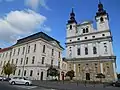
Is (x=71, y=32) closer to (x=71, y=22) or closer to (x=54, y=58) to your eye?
(x=71, y=22)

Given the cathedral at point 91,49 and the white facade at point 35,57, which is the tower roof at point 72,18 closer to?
the cathedral at point 91,49

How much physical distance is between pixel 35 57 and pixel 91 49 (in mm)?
21493

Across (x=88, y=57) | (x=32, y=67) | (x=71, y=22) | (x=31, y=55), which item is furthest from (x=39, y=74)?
(x=71, y=22)

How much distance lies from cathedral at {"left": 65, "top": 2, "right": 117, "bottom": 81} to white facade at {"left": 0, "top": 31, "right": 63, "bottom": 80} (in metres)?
7.37

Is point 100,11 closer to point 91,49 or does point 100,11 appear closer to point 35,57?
point 91,49

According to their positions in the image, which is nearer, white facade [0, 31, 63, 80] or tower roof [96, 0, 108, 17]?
white facade [0, 31, 63, 80]

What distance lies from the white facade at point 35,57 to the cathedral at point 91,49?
24.2 ft

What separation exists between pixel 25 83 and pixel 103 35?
3410 cm

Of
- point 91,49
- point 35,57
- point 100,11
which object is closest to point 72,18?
point 100,11

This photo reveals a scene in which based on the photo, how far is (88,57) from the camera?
4622 centimetres

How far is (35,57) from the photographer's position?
133ft

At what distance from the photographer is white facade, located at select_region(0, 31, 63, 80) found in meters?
39.6

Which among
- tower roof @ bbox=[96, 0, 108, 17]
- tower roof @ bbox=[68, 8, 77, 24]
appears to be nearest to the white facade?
tower roof @ bbox=[68, 8, 77, 24]

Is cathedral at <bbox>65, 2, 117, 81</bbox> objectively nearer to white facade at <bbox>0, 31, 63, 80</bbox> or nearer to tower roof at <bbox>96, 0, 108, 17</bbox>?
tower roof at <bbox>96, 0, 108, 17</bbox>
